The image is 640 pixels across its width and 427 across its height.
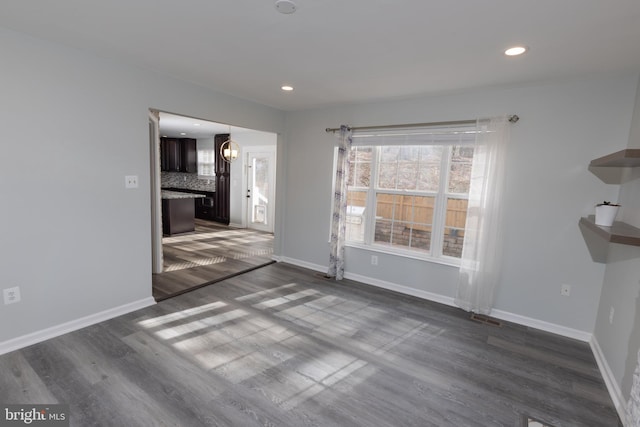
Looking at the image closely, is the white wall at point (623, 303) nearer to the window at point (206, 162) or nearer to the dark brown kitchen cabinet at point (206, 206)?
the dark brown kitchen cabinet at point (206, 206)

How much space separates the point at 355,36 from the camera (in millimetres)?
2066

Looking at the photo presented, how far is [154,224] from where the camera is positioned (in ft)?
13.8

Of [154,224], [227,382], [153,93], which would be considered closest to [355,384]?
[227,382]

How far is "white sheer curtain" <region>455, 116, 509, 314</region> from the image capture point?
10.2 ft

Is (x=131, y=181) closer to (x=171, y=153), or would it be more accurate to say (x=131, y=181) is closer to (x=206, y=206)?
(x=206, y=206)

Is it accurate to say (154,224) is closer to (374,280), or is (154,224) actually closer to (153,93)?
(153,93)

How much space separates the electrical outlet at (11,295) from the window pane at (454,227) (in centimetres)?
408

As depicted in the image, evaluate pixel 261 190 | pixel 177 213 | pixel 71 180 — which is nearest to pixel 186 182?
pixel 177 213

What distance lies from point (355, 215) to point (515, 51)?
258cm

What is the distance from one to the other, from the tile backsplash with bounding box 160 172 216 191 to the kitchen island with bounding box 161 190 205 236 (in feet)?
5.59

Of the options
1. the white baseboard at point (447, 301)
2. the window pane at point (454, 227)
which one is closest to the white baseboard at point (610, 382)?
the white baseboard at point (447, 301)

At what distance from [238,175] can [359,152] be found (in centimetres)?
441

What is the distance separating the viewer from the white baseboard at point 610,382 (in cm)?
197

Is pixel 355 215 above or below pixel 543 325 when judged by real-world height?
above
